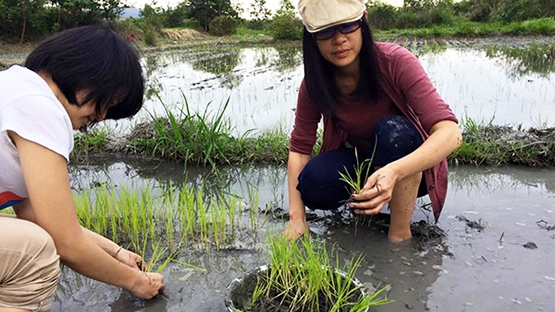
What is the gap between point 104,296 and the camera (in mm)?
1910

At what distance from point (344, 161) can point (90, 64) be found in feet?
4.72

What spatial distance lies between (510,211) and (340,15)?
1624 millimetres

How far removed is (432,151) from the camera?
6.31 feet

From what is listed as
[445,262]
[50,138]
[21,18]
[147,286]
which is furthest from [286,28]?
[50,138]

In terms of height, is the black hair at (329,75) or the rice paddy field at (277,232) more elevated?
the black hair at (329,75)

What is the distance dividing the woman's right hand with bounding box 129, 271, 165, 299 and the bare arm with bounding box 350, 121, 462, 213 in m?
0.87

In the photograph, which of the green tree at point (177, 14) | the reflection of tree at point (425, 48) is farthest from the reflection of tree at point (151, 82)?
the green tree at point (177, 14)

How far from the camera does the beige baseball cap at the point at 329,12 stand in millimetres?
1875

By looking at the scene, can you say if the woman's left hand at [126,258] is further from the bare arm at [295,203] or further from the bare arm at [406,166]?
the bare arm at [406,166]

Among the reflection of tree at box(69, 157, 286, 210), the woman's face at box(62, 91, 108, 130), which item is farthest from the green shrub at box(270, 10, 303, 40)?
the woman's face at box(62, 91, 108, 130)

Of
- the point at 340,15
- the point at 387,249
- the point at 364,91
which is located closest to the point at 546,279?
the point at 387,249

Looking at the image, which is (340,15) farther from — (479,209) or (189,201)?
(479,209)

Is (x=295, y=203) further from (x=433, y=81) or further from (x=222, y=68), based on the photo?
(x=222, y=68)

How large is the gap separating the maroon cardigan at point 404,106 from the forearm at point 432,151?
0.20ft
